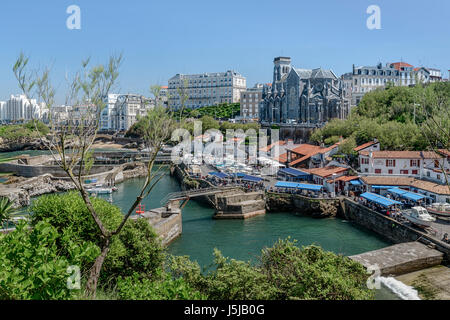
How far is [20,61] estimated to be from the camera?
32.8 feet

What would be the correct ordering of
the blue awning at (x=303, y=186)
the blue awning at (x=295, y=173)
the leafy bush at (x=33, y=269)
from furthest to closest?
the blue awning at (x=295, y=173) < the blue awning at (x=303, y=186) < the leafy bush at (x=33, y=269)

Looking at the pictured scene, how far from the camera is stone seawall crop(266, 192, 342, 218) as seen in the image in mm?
35250

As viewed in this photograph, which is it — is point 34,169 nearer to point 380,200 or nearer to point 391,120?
point 380,200

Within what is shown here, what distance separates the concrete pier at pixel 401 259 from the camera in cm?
2108

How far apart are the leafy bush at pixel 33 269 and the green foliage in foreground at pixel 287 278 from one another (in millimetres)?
4587

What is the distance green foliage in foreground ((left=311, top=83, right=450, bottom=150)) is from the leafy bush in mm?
41715

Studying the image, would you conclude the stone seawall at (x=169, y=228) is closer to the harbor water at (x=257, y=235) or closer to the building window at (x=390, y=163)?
the harbor water at (x=257, y=235)

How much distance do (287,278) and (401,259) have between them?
38.9 feet

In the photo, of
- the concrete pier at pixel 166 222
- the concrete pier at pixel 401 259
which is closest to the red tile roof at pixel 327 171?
the concrete pier at pixel 401 259

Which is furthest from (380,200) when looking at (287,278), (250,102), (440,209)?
(250,102)

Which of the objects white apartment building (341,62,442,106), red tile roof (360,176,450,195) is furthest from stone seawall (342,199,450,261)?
white apartment building (341,62,442,106)

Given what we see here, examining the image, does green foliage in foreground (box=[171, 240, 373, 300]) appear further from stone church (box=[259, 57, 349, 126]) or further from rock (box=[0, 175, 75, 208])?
stone church (box=[259, 57, 349, 126])

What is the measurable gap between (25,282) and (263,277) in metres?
7.49
